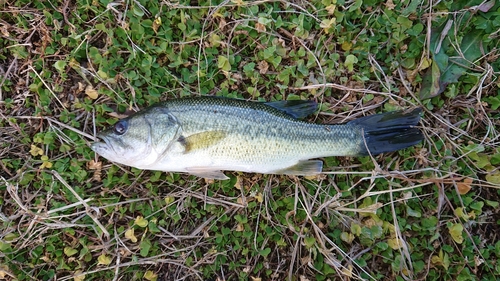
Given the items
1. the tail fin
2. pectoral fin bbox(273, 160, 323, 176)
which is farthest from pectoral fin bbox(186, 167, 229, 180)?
the tail fin

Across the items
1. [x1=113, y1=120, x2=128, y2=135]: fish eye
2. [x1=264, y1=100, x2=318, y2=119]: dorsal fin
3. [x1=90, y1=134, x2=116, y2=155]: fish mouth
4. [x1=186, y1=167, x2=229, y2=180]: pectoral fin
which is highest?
[x1=264, y1=100, x2=318, y2=119]: dorsal fin

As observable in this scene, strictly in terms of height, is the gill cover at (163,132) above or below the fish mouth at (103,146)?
above

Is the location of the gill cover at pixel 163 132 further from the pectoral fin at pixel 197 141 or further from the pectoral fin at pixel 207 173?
the pectoral fin at pixel 207 173

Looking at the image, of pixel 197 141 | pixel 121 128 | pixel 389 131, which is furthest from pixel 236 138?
pixel 389 131

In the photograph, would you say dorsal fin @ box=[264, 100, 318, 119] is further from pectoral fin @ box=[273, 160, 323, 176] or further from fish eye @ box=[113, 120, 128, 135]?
fish eye @ box=[113, 120, 128, 135]

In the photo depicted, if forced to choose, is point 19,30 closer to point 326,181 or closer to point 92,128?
point 92,128

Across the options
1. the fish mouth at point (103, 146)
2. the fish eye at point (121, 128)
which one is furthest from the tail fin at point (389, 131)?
the fish mouth at point (103, 146)

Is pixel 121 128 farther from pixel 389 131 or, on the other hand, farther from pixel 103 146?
pixel 389 131
